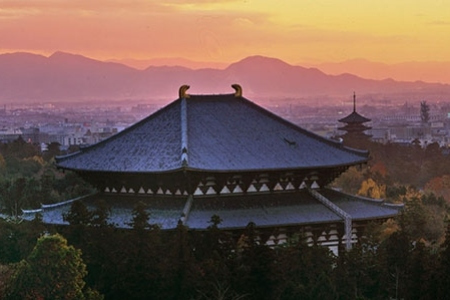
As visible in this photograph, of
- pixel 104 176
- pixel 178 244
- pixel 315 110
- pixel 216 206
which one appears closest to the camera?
pixel 178 244

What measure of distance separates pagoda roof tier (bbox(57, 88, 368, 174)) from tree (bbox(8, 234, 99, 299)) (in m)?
4.29

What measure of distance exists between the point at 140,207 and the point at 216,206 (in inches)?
102

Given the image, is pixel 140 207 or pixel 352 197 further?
pixel 352 197

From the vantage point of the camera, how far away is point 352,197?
2444cm

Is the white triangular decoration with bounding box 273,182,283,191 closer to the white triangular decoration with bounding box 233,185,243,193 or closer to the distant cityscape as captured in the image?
the white triangular decoration with bounding box 233,185,243,193

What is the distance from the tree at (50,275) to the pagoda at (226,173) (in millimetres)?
3486

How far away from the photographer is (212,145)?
76.3 ft

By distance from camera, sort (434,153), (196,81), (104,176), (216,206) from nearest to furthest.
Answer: (216,206), (104,176), (196,81), (434,153)

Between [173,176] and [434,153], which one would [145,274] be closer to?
[173,176]

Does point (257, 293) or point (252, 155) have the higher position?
point (252, 155)

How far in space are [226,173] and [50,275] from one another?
5.76m

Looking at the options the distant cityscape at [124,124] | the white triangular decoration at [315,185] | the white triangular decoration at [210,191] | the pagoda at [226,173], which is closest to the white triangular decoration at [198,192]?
the pagoda at [226,173]

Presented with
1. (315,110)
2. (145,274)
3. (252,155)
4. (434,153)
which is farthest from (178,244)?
(315,110)

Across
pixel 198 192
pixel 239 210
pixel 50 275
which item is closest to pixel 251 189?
pixel 239 210
